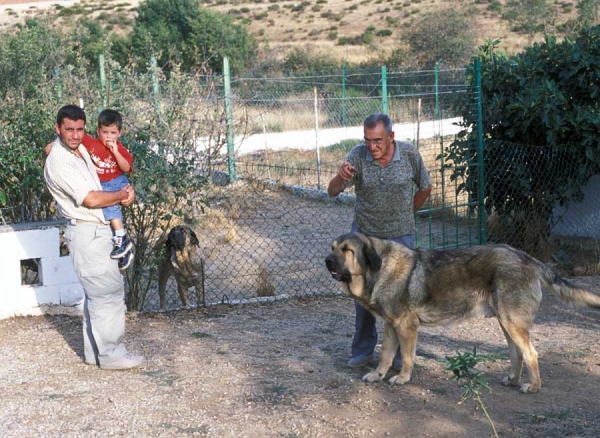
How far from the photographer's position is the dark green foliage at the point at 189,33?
29.8 meters

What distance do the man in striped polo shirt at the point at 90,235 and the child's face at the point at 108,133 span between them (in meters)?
0.16

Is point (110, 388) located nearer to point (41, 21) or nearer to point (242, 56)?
point (41, 21)

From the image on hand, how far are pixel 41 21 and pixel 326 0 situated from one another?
137 feet

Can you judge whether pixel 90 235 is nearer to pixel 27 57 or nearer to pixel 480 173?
pixel 480 173

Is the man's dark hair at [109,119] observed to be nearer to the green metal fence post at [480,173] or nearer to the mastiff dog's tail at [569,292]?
the mastiff dog's tail at [569,292]

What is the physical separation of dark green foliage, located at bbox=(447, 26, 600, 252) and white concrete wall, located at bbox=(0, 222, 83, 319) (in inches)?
186

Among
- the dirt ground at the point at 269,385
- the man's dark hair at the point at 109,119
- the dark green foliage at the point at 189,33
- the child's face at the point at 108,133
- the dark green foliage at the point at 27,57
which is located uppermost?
the dark green foliage at the point at 189,33

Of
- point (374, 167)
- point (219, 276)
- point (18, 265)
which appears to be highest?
point (374, 167)

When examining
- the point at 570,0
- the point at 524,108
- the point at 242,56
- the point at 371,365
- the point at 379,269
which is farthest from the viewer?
the point at 570,0

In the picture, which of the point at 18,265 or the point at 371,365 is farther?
the point at 18,265

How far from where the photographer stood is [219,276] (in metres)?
9.87

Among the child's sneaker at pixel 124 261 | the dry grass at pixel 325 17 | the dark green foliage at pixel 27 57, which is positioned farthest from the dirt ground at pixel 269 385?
the dry grass at pixel 325 17

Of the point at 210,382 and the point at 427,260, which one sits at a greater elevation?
the point at 427,260

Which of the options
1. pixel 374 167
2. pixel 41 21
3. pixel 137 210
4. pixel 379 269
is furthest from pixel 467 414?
pixel 41 21
